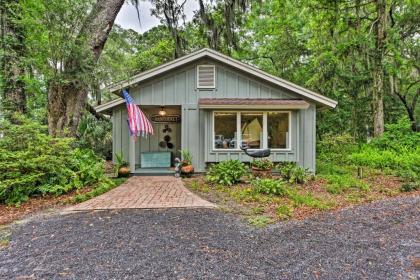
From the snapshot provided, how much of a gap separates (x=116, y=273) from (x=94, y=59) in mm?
6258

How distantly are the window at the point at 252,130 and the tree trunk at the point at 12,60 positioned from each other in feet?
21.5

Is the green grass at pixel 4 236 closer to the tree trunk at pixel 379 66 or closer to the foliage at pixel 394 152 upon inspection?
the foliage at pixel 394 152

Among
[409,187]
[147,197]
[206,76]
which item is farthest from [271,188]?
[206,76]

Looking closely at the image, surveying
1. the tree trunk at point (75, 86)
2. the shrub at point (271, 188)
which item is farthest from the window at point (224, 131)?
the tree trunk at point (75, 86)

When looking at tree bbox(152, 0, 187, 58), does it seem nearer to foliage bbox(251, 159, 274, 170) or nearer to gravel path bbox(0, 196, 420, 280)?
foliage bbox(251, 159, 274, 170)

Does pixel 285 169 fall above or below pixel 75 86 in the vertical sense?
below

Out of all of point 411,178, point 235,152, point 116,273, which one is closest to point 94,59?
point 235,152

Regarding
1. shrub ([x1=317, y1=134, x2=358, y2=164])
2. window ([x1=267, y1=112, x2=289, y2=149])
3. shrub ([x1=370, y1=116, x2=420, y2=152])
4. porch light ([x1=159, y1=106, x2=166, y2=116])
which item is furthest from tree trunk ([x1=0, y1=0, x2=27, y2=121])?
shrub ([x1=370, y1=116, x2=420, y2=152])

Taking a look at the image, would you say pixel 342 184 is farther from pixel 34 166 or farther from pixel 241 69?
pixel 34 166

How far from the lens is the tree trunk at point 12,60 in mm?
6805

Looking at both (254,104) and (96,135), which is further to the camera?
(96,135)

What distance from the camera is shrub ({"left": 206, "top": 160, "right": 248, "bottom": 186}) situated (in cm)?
742

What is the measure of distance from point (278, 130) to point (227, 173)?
2.64 m

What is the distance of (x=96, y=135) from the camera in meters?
12.6
